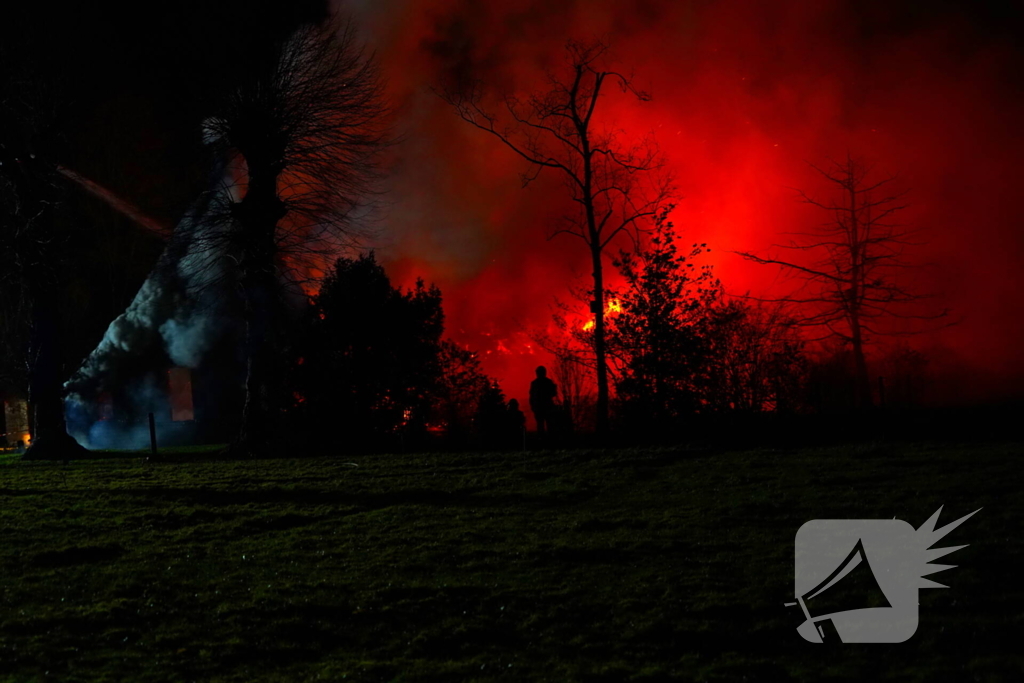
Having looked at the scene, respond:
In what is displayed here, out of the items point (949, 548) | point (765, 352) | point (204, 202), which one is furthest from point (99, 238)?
point (949, 548)

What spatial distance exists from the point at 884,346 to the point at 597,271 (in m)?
10.6

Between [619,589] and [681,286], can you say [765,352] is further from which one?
[619,589]

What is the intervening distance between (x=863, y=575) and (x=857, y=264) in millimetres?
15792

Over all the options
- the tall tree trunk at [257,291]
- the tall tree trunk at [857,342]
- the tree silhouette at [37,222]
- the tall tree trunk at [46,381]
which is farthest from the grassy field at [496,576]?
the tree silhouette at [37,222]

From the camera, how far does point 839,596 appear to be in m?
7.55

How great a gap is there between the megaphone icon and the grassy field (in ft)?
0.58

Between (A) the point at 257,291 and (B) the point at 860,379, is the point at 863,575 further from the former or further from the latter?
(A) the point at 257,291

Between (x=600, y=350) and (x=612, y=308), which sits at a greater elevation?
(x=612, y=308)

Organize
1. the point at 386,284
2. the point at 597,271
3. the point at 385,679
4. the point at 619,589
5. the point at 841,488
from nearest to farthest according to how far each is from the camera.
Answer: the point at 385,679, the point at 619,589, the point at 841,488, the point at 597,271, the point at 386,284

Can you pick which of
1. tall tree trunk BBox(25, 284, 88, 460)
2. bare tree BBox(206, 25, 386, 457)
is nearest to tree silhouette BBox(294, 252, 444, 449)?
bare tree BBox(206, 25, 386, 457)

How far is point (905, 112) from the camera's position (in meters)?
30.3

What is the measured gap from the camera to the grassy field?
21.4 feet

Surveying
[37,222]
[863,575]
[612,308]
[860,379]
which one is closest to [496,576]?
[863,575]

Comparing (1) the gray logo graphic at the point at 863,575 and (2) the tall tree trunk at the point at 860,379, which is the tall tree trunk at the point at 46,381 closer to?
(2) the tall tree trunk at the point at 860,379
